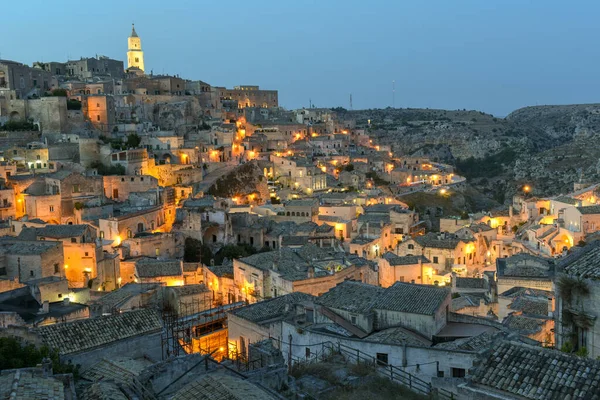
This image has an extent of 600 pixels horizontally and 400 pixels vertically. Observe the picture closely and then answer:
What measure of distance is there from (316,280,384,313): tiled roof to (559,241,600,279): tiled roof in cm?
676

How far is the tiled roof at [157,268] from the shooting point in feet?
94.3

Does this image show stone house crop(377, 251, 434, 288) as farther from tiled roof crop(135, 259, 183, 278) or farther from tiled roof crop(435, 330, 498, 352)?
tiled roof crop(435, 330, 498, 352)

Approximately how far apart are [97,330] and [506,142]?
9603 centimetres

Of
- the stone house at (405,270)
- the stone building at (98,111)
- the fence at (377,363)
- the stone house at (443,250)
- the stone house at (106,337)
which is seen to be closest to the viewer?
the fence at (377,363)

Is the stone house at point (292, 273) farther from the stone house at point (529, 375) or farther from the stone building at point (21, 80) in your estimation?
the stone building at point (21, 80)

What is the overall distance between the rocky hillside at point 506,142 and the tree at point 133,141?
44.4 m

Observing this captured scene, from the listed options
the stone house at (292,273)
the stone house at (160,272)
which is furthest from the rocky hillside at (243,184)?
the stone house at (292,273)

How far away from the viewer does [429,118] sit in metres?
132

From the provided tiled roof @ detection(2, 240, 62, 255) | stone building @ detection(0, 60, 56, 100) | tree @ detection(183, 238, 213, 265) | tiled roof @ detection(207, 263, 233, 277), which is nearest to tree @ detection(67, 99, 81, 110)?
stone building @ detection(0, 60, 56, 100)

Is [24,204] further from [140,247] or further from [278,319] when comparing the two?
[278,319]

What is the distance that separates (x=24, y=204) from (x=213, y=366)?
28.1 meters

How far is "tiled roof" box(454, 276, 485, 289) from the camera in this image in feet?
96.3

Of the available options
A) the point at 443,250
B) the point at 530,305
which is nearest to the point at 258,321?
the point at 530,305

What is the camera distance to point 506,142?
338ft
